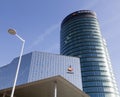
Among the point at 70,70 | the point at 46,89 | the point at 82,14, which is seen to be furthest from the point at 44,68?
the point at 46,89

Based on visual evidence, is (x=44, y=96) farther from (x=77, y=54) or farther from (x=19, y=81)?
(x=77, y=54)

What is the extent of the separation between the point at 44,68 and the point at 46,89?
71572 mm

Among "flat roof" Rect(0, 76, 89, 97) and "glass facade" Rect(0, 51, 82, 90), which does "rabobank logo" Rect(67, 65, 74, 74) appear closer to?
"glass facade" Rect(0, 51, 82, 90)

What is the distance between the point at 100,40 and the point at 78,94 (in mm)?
99389

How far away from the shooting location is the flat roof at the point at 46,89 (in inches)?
637

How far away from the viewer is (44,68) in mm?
89062

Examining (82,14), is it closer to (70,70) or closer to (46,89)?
(70,70)

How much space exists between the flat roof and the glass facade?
66.0 m

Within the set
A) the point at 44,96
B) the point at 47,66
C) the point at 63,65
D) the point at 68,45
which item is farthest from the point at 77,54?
the point at 44,96

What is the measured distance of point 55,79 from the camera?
15828 mm

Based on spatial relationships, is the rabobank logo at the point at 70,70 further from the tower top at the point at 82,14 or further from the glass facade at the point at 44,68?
the tower top at the point at 82,14

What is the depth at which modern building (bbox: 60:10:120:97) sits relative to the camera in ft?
319

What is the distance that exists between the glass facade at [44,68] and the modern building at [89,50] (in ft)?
35.2

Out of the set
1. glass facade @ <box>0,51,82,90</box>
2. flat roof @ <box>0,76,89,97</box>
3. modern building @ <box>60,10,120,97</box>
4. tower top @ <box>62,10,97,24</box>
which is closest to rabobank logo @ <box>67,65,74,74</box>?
glass facade @ <box>0,51,82,90</box>
